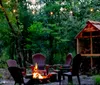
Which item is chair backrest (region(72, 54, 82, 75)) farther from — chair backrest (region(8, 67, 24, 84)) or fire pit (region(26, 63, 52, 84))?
chair backrest (region(8, 67, 24, 84))

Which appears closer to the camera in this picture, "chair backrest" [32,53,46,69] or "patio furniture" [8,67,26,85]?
"patio furniture" [8,67,26,85]

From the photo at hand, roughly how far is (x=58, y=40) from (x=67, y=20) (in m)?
1.53

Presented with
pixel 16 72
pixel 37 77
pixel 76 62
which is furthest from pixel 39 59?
pixel 16 72

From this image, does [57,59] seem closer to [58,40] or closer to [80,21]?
[58,40]

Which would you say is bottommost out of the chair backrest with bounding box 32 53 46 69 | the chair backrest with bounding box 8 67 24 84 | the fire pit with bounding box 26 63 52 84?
the fire pit with bounding box 26 63 52 84

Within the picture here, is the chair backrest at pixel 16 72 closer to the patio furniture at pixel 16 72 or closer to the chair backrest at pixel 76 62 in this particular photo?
the patio furniture at pixel 16 72

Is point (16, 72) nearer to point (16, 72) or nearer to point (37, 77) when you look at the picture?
point (16, 72)

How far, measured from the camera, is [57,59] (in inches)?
658

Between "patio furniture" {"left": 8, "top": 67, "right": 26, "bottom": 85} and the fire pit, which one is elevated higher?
"patio furniture" {"left": 8, "top": 67, "right": 26, "bottom": 85}

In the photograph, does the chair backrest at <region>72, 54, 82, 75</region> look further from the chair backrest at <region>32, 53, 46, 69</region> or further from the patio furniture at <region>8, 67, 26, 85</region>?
the chair backrest at <region>32, 53, 46, 69</region>

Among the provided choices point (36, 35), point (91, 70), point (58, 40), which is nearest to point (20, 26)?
point (36, 35)

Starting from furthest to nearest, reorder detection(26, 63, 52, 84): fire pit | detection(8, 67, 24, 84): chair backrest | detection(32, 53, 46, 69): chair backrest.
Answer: detection(32, 53, 46, 69): chair backrest < detection(26, 63, 52, 84): fire pit < detection(8, 67, 24, 84): chair backrest

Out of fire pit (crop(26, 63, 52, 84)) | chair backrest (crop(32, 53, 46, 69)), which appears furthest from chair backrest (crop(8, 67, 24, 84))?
chair backrest (crop(32, 53, 46, 69))

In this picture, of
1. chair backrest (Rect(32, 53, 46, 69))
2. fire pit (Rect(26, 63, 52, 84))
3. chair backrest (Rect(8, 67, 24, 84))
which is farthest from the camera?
chair backrest (Rect(32, 53, 46, 69))
